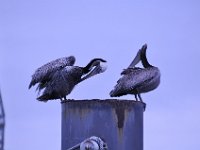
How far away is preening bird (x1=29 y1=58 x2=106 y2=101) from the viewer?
877 centimetres

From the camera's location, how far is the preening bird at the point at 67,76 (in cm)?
877

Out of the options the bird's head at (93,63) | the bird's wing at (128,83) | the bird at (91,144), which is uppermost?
the bird's head at (93,63)

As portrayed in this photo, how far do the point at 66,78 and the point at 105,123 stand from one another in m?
3.81

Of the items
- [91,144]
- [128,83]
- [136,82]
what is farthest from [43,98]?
[91,144]

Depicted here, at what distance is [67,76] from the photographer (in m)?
9.41

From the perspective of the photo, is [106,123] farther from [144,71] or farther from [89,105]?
[144,71]

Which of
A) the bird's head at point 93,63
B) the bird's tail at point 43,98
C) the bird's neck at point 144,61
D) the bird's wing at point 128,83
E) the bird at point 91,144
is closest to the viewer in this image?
the bird at point 91,144

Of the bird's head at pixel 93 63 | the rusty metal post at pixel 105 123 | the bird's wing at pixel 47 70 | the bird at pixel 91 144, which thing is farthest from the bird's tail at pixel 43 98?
the bird at pixel 91 144

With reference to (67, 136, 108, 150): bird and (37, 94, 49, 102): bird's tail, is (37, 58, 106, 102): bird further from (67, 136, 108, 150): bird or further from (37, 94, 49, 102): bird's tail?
(67, 136, 108, 150): bird

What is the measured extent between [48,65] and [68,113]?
3.68 meters

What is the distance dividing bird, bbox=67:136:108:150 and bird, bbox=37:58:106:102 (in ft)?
9.65

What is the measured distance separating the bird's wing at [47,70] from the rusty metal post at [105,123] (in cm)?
343

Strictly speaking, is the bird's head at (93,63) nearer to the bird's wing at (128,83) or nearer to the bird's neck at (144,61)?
the bird's wing at (128,83)

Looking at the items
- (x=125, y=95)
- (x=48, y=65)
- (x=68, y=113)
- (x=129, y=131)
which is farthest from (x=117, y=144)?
(x=48, y=65)
